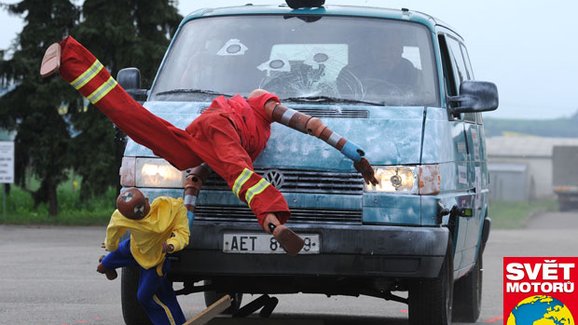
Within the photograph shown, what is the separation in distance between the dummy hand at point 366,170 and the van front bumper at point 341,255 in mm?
275

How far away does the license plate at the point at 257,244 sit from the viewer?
330 inches

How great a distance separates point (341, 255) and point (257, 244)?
0.49m

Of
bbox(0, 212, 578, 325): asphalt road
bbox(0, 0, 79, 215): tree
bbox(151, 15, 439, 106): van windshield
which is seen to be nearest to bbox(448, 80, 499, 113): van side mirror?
bbox(151, 15, 439, 106): van windshield

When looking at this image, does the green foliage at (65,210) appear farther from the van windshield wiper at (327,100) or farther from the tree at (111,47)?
the van windshield wiper at (327,100)

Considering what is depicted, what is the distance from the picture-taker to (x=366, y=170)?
8.30 metres

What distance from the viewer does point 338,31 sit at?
31.9 feet

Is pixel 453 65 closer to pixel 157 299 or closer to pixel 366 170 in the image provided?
pixel 366 170

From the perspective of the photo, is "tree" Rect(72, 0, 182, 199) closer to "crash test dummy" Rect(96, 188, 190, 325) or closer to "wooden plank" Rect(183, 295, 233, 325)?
"crash test dummy" Rect(96, 188, 190, 325)

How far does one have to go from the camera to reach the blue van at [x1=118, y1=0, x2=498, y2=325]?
841 cm

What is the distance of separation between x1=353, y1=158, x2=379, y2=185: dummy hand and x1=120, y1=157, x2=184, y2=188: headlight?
3.56ft

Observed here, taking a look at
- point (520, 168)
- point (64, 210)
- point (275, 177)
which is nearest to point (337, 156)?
point (275, 177)

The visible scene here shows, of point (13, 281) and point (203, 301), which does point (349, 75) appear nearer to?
point (203, 301)

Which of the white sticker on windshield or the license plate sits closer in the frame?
the license plate

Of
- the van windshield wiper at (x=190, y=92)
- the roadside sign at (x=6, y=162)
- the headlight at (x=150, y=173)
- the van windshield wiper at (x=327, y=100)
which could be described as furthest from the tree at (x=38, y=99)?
the headlight at (x=150, y=173)
